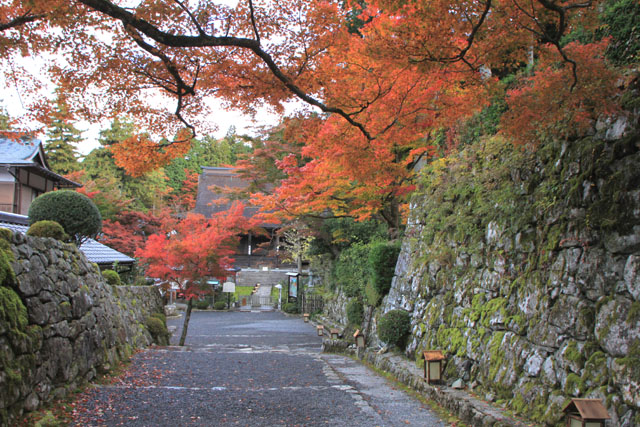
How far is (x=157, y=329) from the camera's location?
11562mm

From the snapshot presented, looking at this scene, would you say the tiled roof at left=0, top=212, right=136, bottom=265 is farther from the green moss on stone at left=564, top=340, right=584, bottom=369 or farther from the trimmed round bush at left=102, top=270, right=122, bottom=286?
the green moss on stone at left=564, top=340, right=584, bottom=369

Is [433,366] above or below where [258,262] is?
below

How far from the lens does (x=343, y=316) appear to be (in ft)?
53.8

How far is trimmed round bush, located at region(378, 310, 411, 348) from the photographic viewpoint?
8609mm

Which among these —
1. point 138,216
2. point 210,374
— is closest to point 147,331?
point 210,374

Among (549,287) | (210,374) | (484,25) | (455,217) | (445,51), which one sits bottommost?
(210,374)

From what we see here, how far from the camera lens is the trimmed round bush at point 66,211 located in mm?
8453

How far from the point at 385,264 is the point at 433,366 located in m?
4.97

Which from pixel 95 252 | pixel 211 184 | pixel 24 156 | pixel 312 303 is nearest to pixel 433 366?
pixel 95 252

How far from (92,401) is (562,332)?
5.11 metres

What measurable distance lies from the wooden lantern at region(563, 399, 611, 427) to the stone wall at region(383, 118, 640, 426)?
0.66 feet

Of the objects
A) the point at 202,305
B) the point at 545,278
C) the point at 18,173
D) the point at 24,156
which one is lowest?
the point at 202,305

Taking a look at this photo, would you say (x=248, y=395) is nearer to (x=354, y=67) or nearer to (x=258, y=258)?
(x=354, y=67)

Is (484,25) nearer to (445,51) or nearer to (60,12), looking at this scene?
(445,51)
